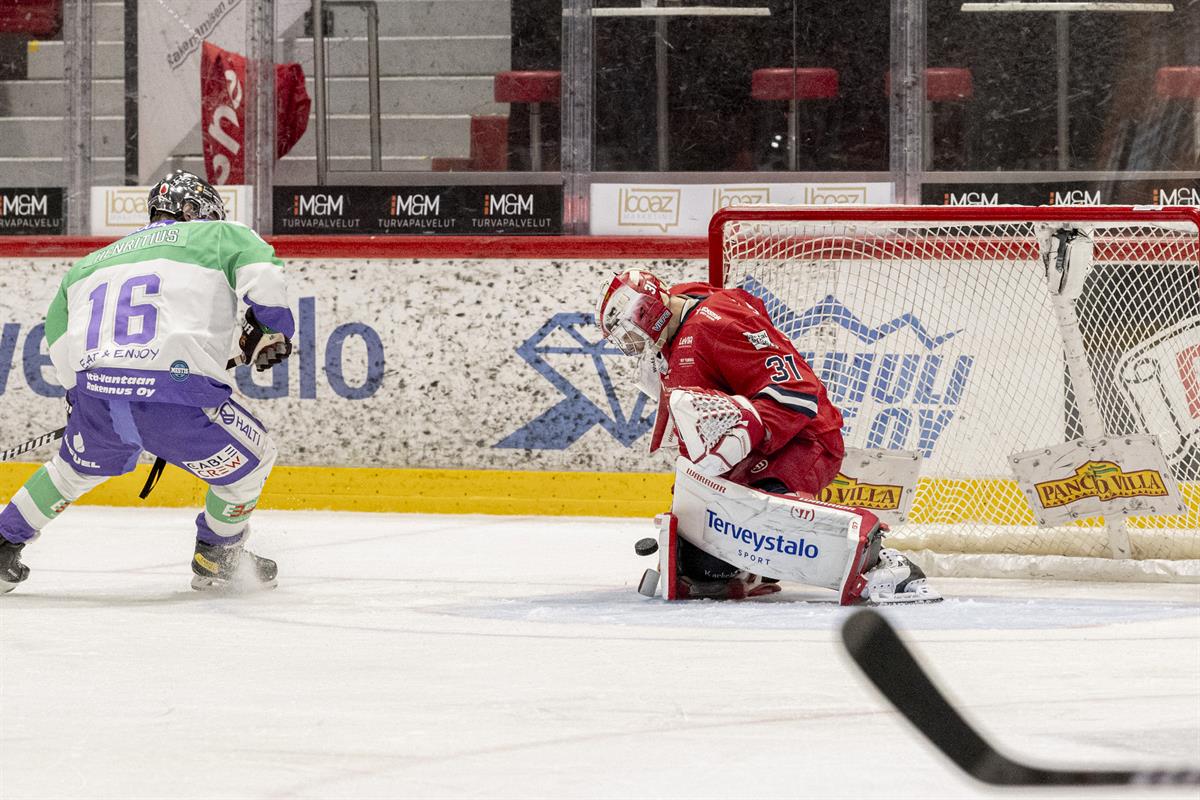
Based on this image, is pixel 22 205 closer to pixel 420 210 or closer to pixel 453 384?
pixel 420 210

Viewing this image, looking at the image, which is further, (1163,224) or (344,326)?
(344,326)

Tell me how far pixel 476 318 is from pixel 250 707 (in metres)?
4.04

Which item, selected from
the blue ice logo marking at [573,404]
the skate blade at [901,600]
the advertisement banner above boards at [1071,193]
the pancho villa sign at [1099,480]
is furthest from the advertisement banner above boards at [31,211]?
the skate blade at [901,600]

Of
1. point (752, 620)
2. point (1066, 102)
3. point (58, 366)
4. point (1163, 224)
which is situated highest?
point (1066, 102)

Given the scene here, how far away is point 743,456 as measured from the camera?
3.76 metres

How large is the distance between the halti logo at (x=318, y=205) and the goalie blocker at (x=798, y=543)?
3.31 m

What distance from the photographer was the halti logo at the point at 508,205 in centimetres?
663

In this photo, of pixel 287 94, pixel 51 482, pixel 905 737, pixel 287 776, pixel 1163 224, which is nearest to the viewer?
pixel 287 776

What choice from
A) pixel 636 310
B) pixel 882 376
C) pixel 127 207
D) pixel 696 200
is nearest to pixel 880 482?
pixel 882 376

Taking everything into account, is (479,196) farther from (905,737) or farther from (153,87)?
(905,737)

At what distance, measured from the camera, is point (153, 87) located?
23.0 ft

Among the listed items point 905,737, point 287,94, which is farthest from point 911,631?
Result: point 287,94

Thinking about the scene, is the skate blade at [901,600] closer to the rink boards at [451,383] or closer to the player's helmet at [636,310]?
the player's helmet at [636,310]

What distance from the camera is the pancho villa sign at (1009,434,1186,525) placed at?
165 inches
